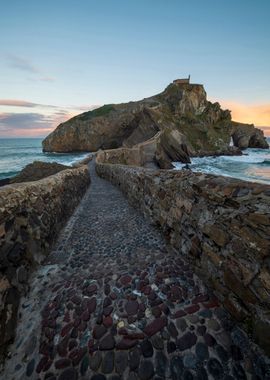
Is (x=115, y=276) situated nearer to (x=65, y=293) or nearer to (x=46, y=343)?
(x=65, y=293)

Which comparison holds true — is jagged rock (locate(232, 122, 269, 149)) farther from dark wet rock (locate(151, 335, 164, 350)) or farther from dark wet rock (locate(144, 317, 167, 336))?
dark wet rock (locate(151, 335, 164, 350))

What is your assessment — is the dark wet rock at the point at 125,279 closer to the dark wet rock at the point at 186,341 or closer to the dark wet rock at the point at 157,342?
the dark wet rock at the point at 157,342

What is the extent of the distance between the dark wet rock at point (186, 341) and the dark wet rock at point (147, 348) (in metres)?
0.33

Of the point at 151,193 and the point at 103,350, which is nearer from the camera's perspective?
the point at 103,350

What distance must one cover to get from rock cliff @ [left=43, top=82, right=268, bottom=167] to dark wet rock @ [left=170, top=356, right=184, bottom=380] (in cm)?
5323

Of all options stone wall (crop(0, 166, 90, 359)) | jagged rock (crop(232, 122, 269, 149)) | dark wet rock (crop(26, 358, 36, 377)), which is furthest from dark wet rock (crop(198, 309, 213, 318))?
jagged rock (crop(232, 122, 269, 149))

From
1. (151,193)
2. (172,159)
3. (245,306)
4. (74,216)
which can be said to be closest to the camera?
(245,306)

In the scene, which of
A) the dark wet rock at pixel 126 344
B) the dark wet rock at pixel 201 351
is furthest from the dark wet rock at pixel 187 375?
the dark wet rock at pixel 126 344

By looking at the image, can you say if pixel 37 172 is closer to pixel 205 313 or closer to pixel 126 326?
pixel 126 326

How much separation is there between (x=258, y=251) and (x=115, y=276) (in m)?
2.43

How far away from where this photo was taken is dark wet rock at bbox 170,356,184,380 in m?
2.23

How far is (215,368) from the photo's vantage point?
2250mm

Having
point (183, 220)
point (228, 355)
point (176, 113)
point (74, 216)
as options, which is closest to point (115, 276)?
point (183, 220)

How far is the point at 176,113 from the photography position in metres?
66.9
